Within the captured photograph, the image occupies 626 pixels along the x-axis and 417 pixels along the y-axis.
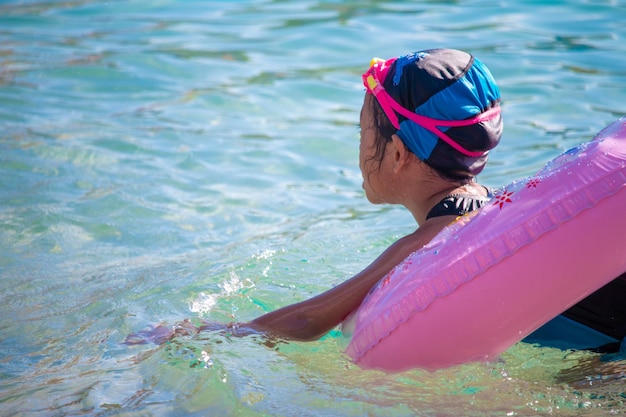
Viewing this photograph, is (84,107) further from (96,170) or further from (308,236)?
(308,236)

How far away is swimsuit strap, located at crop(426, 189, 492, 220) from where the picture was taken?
11.5 ft

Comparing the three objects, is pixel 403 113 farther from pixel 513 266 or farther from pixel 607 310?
pixel 607 310

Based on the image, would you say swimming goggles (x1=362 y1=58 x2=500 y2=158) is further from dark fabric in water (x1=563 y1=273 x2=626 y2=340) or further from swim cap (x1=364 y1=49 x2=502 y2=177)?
dark fabric in water (x1=563 y1=273 x2=626 y2=340)

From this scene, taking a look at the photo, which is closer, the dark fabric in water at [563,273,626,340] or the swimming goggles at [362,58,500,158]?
the dark fabric in water at [563,273,626,340]

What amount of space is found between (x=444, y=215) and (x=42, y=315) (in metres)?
2.41

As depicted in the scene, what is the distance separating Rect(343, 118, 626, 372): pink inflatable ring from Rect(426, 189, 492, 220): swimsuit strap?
0.24 m

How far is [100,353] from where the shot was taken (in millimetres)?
3998

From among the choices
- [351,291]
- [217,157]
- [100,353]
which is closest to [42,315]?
[100,353]

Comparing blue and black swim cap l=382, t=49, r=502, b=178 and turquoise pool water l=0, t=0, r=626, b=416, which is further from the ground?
blue and black swim cap l=382, t=49, r=502, b=178

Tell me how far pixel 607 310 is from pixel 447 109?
1.09 meters

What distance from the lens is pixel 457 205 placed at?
352 cm

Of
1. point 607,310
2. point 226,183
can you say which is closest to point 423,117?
point 607,310

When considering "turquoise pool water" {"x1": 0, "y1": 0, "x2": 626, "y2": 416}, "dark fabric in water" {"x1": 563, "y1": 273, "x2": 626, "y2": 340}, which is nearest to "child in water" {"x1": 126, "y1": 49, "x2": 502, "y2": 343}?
"turquoise pool water" {"x1": 0, "y1": 0, "x2": 626, "y2": 416}

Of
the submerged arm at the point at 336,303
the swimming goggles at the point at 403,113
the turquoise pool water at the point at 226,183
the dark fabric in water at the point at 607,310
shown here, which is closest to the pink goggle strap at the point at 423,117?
the swimming goggles at the point at 403,113
